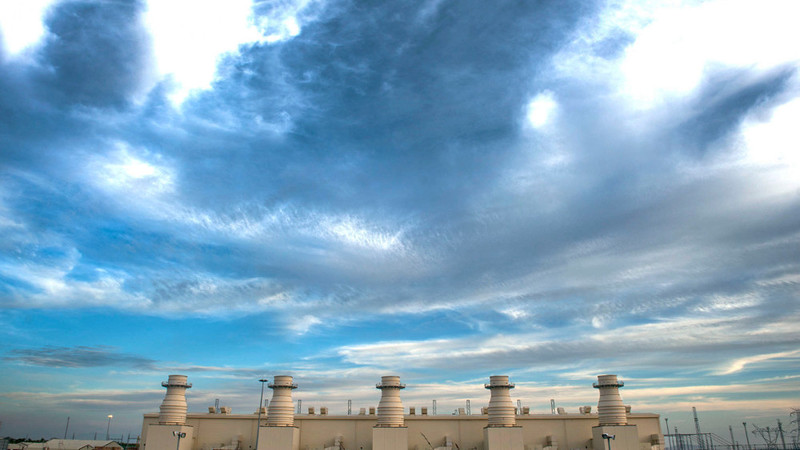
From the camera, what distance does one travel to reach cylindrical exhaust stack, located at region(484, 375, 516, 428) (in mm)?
72438

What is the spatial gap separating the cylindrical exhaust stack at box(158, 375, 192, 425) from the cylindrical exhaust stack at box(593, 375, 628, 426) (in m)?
58.4

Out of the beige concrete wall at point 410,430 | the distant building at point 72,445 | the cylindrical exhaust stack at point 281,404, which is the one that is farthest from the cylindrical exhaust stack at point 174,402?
the distant building at point 72,445

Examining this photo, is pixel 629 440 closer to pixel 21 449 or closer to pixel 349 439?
pixel 349 439

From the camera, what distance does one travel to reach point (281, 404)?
73625 mm

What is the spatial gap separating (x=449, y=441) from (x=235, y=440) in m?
31.2

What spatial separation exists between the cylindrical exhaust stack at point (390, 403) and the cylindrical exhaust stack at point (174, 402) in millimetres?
27528

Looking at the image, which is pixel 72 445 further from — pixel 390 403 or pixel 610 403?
pixel 610 403

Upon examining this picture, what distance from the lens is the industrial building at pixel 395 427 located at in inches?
2778

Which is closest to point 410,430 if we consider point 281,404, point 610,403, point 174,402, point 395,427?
point 395,427

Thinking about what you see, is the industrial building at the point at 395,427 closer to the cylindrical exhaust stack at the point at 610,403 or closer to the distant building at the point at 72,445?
the cylindrical exhaust stack at the point at 610,403

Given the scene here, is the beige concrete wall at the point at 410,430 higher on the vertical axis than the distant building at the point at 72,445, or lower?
higher

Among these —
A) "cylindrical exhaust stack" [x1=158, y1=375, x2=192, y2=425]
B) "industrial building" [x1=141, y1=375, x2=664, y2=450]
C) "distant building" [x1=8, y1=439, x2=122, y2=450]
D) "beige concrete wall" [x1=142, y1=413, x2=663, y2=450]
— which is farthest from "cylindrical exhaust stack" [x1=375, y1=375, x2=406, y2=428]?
"distant building" [x1=8, y1=439, x2=122, y2=450]

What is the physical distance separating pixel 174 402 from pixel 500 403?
45293 millimetres

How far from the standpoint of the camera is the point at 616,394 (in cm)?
7388
